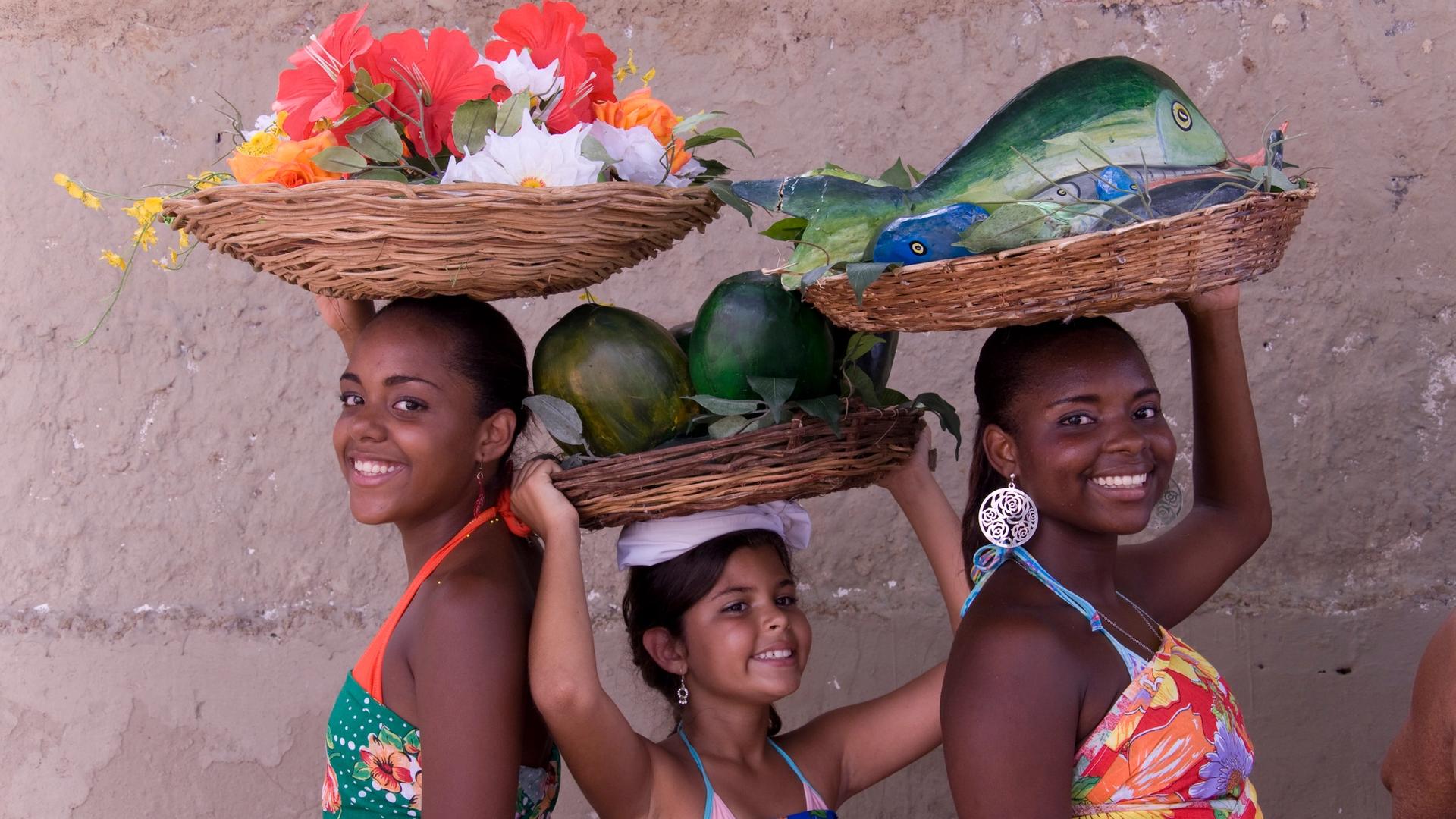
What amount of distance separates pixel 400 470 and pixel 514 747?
560 mm

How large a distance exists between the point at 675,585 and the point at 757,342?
604 mm

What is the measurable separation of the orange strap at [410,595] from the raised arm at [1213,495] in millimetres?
1247

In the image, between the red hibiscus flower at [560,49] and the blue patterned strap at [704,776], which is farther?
the blue patterned strap at [704,776]

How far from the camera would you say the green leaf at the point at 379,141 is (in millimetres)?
2201

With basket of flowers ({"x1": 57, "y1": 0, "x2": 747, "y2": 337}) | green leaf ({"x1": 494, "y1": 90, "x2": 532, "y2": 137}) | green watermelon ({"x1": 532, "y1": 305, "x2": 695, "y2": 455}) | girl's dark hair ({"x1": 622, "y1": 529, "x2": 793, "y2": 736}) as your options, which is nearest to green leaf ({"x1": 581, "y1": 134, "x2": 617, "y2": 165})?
basket of flowers ({"x1": 57, "y1": 0, "x2": 747, "y2": 337})

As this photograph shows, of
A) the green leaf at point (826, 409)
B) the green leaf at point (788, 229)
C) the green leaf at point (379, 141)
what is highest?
the green leaf at point (379, 141)

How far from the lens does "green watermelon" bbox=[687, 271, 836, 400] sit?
232 centimetres

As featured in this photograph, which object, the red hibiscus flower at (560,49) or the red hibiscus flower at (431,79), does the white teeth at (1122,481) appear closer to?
the red hibiscus flower at (560,49)

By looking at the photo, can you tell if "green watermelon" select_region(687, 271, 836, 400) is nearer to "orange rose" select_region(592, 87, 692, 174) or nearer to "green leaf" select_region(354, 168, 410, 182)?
"orange rose" select_region(592, 87, 692, 174)

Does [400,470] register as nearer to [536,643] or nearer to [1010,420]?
[536,643]

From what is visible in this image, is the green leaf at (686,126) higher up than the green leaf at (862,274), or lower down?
higher up

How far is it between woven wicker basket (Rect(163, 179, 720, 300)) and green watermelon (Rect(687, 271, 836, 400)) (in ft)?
0.60

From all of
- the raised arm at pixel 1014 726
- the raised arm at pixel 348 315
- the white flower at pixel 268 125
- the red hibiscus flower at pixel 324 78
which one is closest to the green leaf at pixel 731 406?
the raised arm at pixel 1014 726

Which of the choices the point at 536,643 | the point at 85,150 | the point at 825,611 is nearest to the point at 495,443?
the point at 536,643
